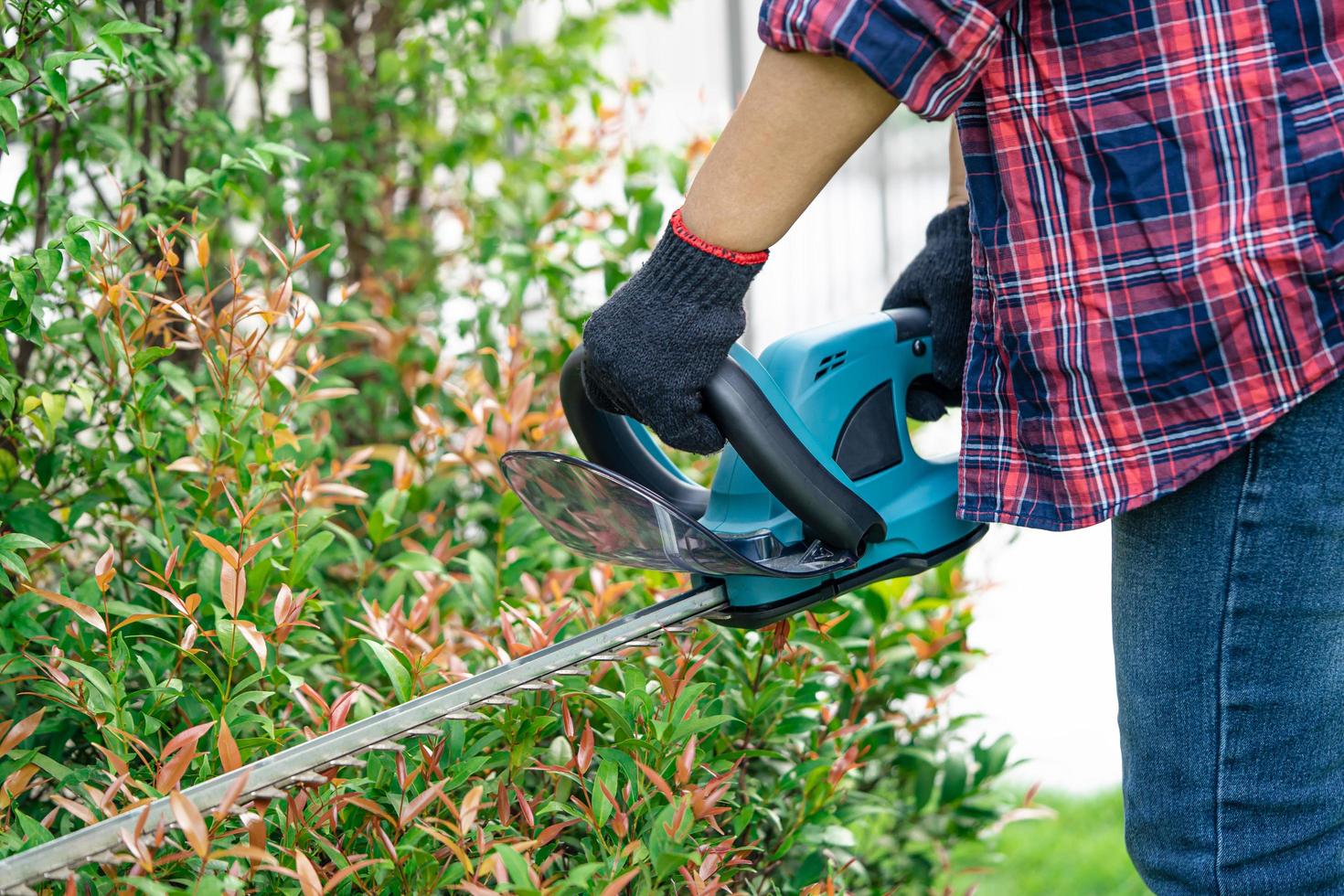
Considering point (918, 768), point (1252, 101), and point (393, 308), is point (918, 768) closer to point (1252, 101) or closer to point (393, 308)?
point (1252, 101)

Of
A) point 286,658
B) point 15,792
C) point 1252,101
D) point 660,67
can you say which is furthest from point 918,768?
point 660,67

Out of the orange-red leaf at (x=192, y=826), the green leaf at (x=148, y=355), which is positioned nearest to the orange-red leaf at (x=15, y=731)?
the orange-red leaf at (x=192, y=826)

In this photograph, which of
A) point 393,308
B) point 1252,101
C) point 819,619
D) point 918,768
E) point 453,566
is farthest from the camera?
point 393,308

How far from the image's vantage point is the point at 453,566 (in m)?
1.93

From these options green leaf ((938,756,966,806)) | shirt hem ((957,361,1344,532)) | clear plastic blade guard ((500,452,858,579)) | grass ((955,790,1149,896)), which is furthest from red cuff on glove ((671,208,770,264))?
grass ((955,790,1149,896))

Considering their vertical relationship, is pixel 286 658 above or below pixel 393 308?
below

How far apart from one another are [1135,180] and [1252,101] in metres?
0.11

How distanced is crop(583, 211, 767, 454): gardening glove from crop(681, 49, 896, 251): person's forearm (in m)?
0.02

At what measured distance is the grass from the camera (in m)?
2.32

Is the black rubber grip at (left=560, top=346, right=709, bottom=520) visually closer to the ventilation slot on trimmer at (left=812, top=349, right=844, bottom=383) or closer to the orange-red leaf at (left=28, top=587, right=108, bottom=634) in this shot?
the ventilation slot on trimmer at (left=812, top=349, right=844, bottom=383)

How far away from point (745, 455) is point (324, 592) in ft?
2.41

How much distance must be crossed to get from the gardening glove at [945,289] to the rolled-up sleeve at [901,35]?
43 centimetres

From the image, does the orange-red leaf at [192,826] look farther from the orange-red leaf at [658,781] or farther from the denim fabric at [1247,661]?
the denim fabric at [1247,661]

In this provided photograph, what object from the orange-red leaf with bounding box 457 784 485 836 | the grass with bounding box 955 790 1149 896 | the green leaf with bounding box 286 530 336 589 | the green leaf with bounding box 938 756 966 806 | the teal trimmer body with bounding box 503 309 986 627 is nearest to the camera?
the orange-red leaf with bounding box 457 784 485 836
